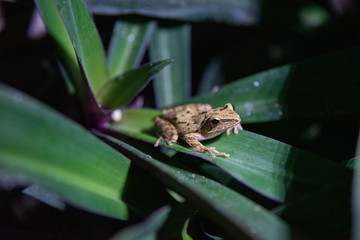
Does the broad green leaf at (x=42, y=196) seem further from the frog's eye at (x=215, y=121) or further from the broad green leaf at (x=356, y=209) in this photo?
the broad green leaf at (x=356, y=209)

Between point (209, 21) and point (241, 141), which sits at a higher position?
point (209, 21)

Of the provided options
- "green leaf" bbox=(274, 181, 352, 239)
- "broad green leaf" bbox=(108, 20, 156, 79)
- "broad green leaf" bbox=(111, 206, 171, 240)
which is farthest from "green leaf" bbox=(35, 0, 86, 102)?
"green leaf" bbox=(274, 181, 352, 239)

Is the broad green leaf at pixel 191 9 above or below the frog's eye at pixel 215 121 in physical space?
above

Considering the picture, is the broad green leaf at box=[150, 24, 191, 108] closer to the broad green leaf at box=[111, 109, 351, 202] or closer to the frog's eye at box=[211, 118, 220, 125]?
the frog's eye at box=[211, 118, 220, 125]

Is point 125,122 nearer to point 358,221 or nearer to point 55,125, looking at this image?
point 55,125

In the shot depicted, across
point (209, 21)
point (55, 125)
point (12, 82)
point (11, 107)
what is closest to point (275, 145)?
point (55, 125)

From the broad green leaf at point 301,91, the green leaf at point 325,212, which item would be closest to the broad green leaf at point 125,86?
the broad green leaf at point 301,91

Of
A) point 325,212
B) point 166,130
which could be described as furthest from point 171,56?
point 325,212
